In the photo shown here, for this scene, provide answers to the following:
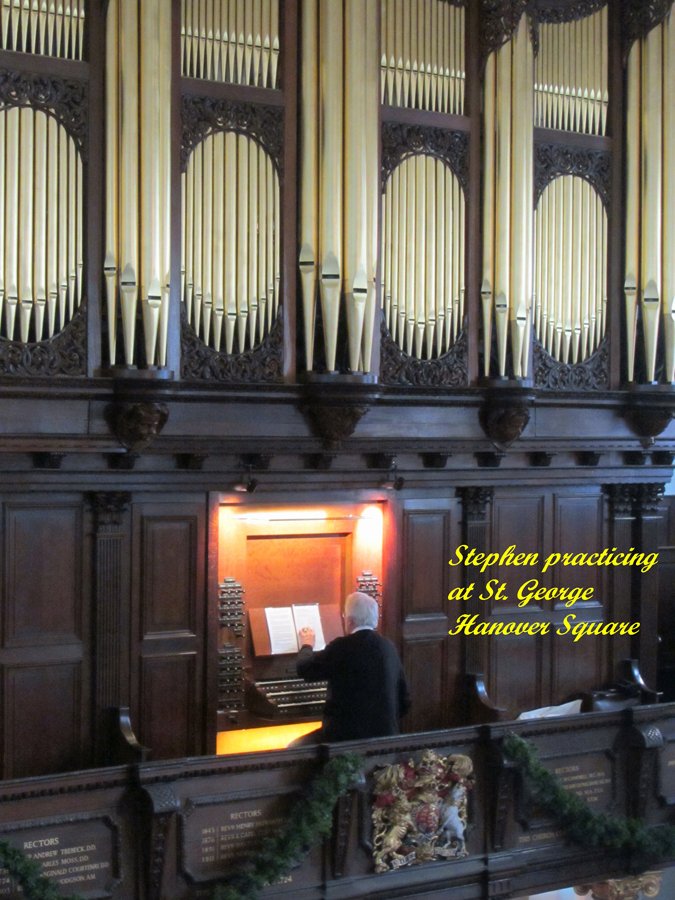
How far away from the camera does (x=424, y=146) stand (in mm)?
7543

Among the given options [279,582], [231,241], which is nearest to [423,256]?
[231,241]

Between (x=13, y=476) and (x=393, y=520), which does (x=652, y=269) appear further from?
(x=13, y=476)

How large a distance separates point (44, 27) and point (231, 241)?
168 cm

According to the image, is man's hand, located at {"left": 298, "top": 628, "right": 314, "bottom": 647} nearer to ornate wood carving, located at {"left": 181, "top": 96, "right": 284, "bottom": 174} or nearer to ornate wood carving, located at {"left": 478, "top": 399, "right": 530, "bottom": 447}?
ornate wood carving, located at {"left": 478, "top": 399, "right": 530, "bottom": 447}

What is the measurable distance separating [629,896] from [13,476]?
16.3ft

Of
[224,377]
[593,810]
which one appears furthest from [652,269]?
[593,810]

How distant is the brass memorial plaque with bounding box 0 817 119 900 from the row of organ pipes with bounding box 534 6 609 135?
5.79m

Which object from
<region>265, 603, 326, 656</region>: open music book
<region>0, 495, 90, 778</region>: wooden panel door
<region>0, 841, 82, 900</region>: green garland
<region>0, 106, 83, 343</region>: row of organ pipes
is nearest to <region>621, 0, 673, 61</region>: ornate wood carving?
<region>0, 106, 83, 343</region>: row of organ pipes

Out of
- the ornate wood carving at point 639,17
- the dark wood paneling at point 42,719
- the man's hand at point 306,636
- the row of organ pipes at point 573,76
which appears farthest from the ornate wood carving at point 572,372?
the dark wood paneling at point 42,719

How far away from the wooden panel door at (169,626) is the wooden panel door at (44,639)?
1.19 ft

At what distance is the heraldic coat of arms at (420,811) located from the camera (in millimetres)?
6383

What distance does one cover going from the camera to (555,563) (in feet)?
28.2

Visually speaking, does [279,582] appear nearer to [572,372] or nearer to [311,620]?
[311,620]

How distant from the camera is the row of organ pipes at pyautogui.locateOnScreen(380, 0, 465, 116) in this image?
7465 mm
